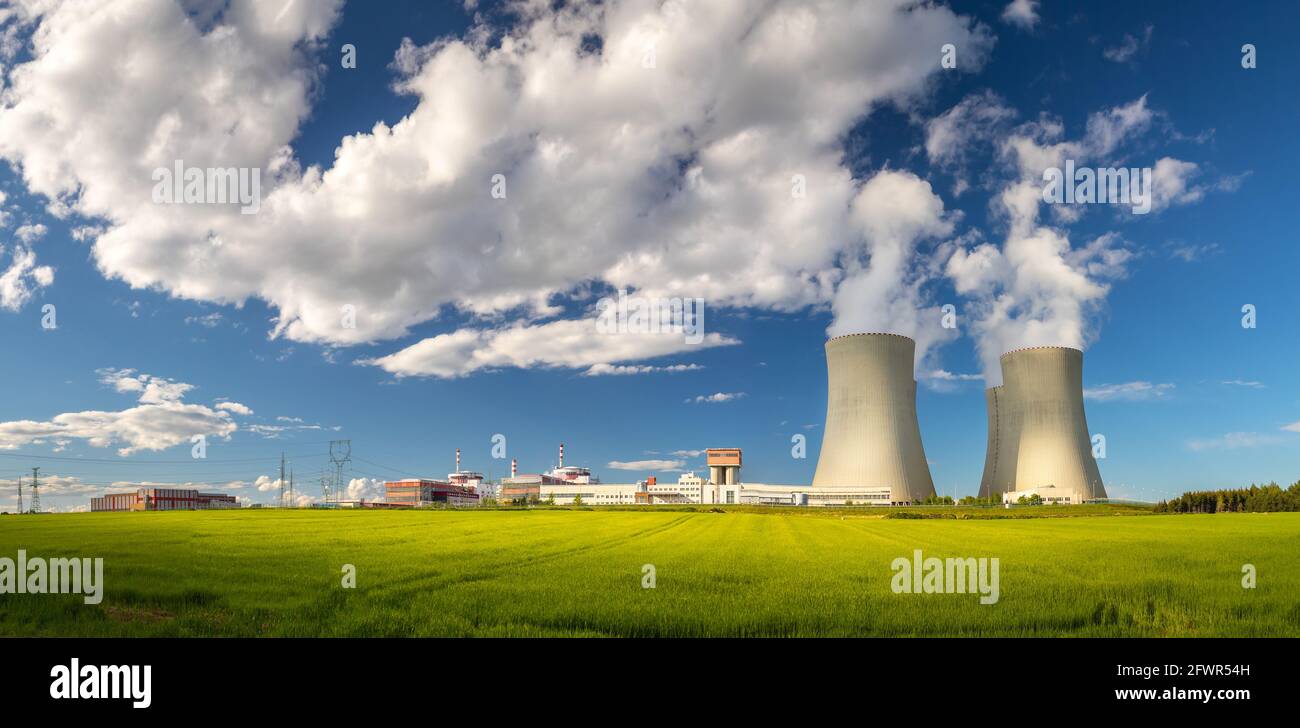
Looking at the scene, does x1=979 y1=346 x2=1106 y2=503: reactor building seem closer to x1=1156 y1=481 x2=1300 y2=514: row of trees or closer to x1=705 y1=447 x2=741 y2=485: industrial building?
x1=1156 y1=481 x2=1300 y2=514: row of trees

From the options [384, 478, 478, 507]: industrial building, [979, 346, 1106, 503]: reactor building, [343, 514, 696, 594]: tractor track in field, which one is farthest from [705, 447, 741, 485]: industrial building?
[343, 514, 696, 594]: tractor track in field

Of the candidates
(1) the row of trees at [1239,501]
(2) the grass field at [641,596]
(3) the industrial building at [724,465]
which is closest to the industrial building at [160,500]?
(3) the industrial building at [724,465]

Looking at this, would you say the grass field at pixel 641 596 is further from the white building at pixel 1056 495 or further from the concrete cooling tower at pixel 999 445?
the concrete cooling tower at pixel 999 445

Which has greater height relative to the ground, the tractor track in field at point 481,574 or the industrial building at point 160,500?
the tractor track in field at point 481,574

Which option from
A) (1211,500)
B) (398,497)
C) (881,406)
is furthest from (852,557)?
(398,497)

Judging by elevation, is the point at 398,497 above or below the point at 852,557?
below

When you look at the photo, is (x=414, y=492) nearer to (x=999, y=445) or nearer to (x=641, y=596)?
(x=999, y=445)
